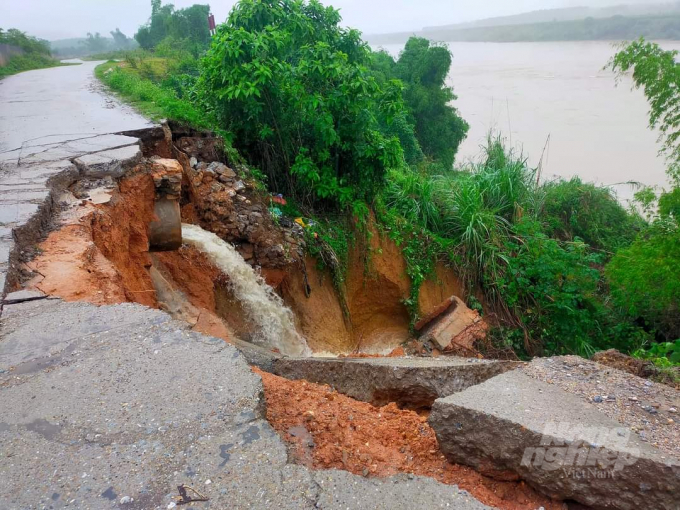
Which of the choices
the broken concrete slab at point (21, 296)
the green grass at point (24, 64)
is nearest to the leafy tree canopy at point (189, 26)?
the green grass at point (24, 64)

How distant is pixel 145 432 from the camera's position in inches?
69.4

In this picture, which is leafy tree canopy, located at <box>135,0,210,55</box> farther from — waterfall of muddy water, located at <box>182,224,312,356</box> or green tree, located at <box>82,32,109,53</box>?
green tree, located at <box>82,32,109,53</box>

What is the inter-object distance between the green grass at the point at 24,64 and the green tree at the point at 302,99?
34.5 ft

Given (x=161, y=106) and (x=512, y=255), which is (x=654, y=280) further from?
(x=161, y=106)

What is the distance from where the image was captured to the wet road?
5.43 meters

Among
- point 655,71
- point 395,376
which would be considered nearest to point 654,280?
point 655,71

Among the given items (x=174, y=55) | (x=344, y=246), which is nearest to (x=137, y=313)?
(x=344, y=246)

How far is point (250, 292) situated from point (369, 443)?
385 centimetres

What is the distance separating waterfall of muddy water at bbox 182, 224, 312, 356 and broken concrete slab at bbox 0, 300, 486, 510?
314 cm

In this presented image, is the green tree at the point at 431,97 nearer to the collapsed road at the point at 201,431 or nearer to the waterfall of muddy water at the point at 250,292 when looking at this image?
the waterfall of muddy water at the point at 250,292

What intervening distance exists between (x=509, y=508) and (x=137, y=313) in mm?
2010

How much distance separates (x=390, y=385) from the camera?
10.7 ft

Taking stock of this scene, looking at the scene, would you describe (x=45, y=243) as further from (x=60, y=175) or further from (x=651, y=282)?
(x=651, y=282)

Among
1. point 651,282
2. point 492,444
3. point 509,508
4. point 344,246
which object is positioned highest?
point 492,444
